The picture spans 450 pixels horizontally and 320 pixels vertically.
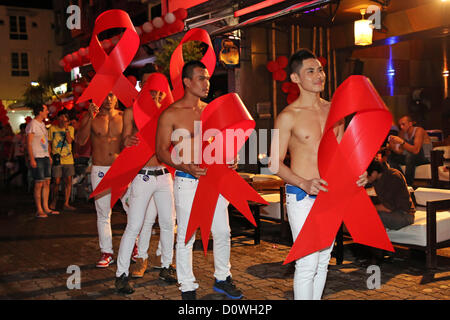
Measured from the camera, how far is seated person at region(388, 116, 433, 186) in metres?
10.4

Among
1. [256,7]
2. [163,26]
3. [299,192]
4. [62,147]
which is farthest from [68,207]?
[299,192]

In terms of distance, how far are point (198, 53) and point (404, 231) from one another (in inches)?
276

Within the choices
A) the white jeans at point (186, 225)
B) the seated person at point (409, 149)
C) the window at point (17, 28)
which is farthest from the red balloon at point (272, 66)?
the window at point (17, 28)

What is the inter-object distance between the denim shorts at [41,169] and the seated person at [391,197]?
20.7ft

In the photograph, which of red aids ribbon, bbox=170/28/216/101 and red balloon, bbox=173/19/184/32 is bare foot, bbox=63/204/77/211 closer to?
red balloon, bbox=173/19/184/32

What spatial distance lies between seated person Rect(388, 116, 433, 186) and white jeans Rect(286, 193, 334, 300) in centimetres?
710

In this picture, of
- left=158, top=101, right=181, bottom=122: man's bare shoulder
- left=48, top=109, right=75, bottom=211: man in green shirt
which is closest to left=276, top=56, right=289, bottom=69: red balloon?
left=48, top=109, right=75, bottom=211: man in green shirt

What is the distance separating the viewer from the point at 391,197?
5844mm

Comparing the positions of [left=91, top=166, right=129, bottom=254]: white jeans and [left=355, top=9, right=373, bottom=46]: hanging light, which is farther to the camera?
[left=355, top=9, right=373, bottom=46]: hanging light

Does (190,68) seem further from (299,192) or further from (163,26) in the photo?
(163,26)

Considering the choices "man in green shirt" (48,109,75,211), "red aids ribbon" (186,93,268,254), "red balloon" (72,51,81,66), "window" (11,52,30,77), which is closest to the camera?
"red aids ribbon" (186,93,268,254)

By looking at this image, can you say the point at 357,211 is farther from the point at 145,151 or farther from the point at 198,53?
the point at 198,53
